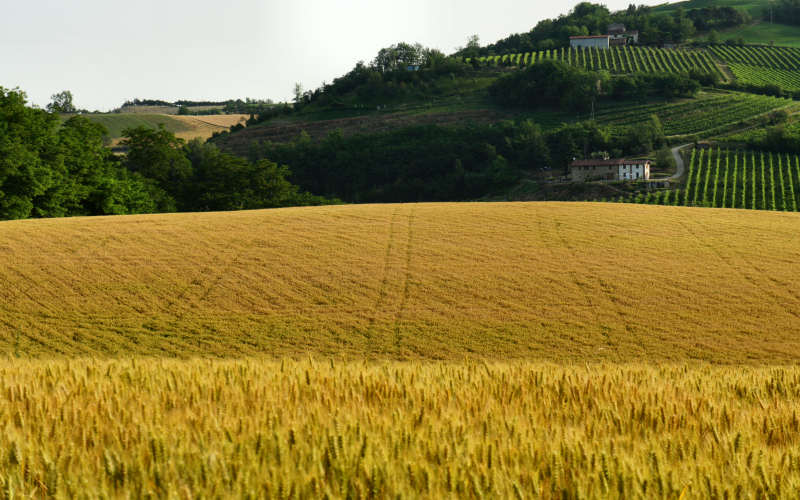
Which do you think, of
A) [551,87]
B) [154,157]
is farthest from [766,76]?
[154,157]

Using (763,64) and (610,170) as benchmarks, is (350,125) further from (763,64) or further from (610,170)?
(763,64)

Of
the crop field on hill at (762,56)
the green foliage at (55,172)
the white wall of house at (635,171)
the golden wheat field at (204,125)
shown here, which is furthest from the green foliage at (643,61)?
the green foliage at (55,172)

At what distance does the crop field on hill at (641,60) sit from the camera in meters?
173

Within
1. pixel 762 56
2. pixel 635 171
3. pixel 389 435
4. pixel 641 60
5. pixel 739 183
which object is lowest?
pixel 739 183

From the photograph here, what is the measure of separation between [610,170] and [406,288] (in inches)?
3825

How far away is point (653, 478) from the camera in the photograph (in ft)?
10.3

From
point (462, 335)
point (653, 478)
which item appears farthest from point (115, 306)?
point (653, 478)

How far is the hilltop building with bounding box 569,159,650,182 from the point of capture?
109 meters

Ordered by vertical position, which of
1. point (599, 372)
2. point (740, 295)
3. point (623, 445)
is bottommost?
point (740, 295)

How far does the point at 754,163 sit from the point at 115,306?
107 meters

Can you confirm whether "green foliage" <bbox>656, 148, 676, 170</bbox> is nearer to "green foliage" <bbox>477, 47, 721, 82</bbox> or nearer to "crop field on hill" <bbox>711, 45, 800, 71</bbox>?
"green foliage" <bbox>477, 47, 721, 82</bbox>

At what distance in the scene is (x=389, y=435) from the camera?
3822mm

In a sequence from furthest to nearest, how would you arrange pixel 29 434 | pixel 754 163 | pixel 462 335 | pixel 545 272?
pixel 754 163, pixel 545 272, pixel 462 335, pixel 29 434

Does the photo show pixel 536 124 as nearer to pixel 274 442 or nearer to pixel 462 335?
pixel 462 335
